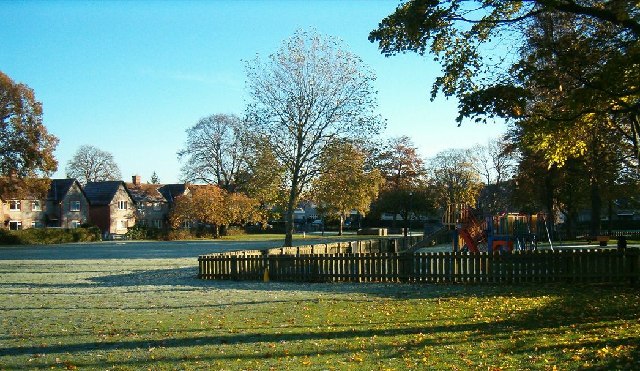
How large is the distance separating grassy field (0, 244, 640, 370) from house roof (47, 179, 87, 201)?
6744cm

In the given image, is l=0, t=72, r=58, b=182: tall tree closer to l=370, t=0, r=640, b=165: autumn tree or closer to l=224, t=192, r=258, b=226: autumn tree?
l=224, t=192, r=258, b=226: autumn tree

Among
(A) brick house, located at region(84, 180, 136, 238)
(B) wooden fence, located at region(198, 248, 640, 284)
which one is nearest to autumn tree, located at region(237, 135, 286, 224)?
(B) wooden fence, located at region(198, 248, 640, 284)

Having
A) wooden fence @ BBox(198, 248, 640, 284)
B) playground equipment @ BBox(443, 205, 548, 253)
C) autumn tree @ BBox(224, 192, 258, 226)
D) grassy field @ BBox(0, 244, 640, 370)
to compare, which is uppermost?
autumn tree @ BBox(224, 192, 258, 226)

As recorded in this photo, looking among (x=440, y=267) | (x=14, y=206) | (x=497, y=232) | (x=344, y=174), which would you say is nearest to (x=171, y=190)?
(x=14, y=206)

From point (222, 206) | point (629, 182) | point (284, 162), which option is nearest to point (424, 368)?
point (284, 162)

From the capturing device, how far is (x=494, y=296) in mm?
16922

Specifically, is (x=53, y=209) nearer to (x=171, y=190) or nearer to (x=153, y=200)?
(x=153, y=200)

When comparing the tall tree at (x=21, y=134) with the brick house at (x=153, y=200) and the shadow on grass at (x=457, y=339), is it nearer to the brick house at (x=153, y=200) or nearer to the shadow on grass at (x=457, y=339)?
the brick house at (x=153, y=200)

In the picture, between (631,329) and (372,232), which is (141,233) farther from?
(631,329)

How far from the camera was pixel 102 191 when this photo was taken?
88.3m

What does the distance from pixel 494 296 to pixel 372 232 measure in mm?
67195

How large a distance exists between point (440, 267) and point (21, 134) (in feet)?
162

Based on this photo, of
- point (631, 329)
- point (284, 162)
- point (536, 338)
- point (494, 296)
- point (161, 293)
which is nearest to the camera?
point (536, 338)

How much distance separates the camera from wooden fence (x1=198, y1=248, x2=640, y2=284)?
63.2 feet
